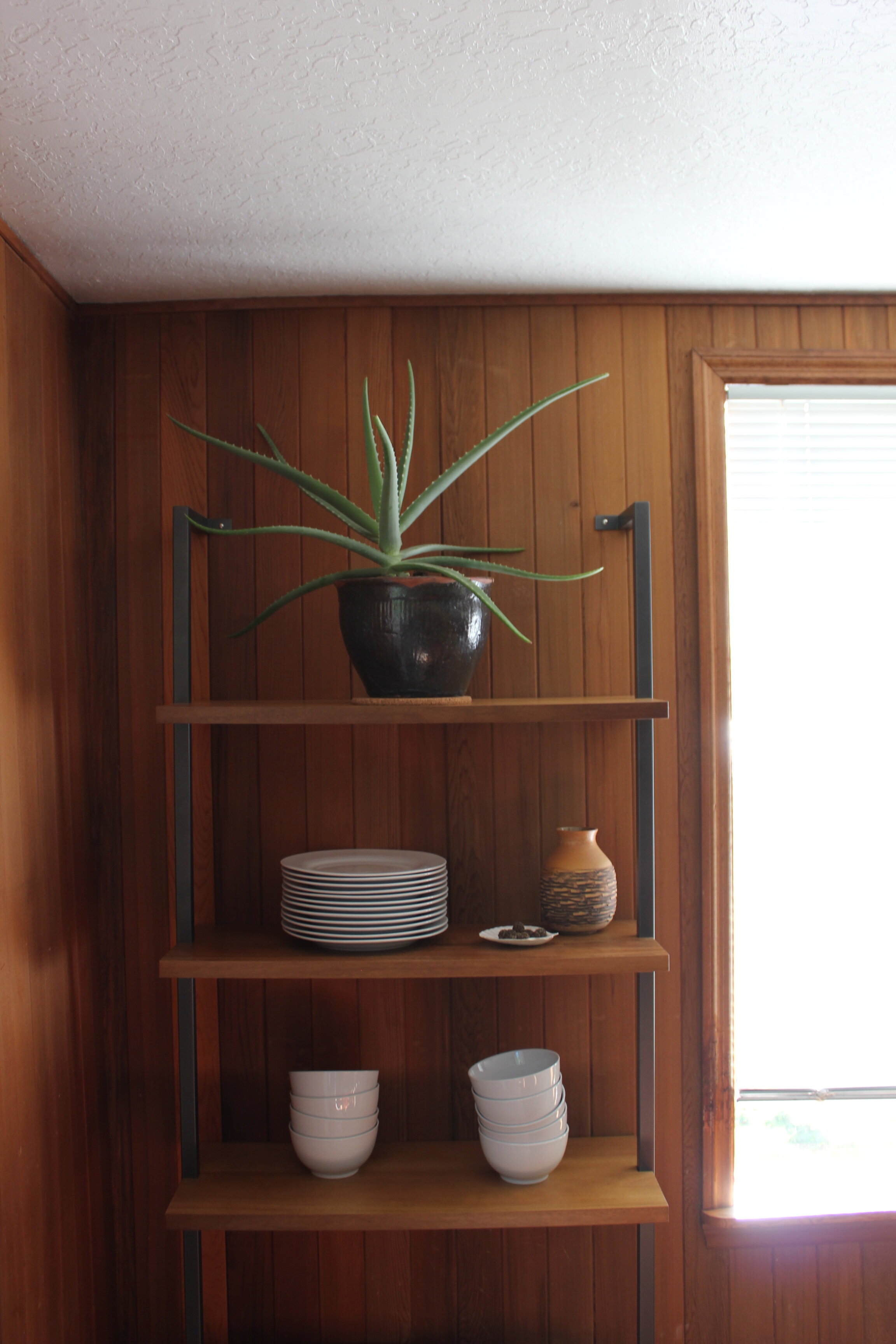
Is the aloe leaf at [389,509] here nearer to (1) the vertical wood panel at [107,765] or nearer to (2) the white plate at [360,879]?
(2) the white plate at [360,879]

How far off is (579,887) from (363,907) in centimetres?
39

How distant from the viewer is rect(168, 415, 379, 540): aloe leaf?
157 cm

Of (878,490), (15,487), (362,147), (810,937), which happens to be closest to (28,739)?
(15,487)

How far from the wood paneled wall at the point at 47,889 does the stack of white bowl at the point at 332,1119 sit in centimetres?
41

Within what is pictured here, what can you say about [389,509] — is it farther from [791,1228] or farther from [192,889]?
[791,1228]

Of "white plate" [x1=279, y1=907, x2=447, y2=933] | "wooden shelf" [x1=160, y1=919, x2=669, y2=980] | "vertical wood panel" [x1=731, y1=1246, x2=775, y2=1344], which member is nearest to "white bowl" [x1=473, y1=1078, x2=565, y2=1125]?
"wooden shelf" [x1=160, y1=919, x2=669, y2=980]

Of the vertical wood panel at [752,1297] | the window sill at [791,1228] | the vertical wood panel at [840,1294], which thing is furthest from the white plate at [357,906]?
the vertical wood panel at [840,1294]

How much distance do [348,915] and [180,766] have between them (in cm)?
Answer: 39

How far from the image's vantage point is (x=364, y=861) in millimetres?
1832

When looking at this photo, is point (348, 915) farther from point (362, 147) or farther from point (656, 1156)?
point (362, 147)

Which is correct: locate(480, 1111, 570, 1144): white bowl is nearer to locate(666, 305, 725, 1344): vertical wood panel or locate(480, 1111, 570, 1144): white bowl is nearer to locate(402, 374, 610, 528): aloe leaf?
locate(666, 305, 725, 1344): vertical wood panel

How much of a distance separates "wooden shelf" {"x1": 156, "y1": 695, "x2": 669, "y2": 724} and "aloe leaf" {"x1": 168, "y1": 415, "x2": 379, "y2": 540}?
31cm

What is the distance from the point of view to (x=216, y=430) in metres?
1.92

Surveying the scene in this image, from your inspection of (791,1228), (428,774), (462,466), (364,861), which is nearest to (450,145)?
(462,466)
